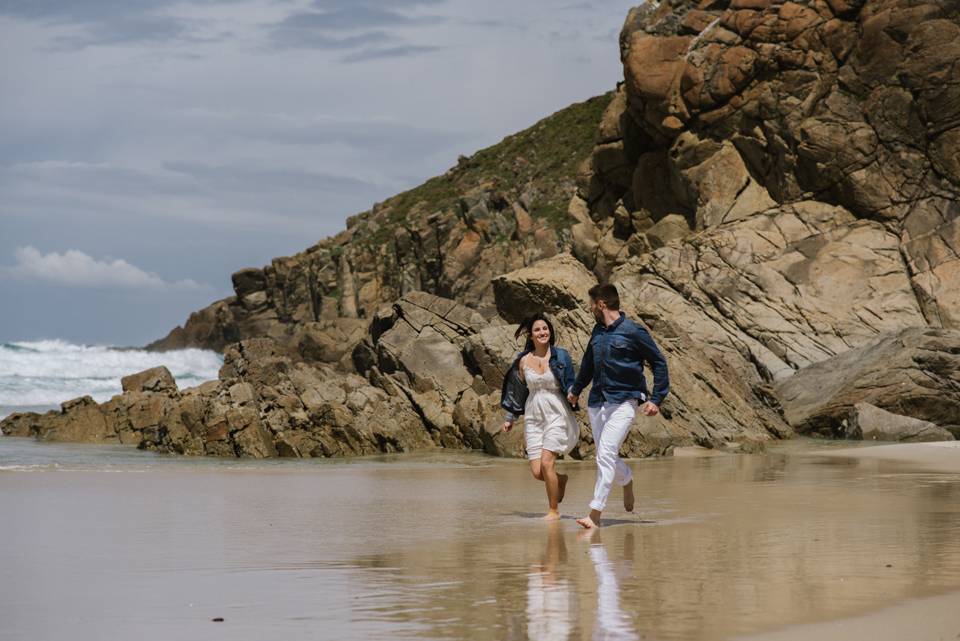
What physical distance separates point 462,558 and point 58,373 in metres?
56.1

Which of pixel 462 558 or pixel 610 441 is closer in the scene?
pixel 462 558

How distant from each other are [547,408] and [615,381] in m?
0.82

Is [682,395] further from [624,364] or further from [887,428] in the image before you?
[624,364]

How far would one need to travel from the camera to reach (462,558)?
17.2 ft

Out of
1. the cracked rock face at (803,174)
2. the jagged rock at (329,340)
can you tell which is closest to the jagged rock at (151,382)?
the jagged rock at (329,340)

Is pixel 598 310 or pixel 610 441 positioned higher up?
pixel 598 310

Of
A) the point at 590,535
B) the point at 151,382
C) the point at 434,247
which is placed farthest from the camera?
the point at 434,247

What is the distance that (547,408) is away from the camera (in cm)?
736

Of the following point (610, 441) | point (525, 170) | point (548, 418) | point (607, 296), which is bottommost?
point (610, 441)

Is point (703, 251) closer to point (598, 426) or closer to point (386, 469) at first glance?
point (386, 469)

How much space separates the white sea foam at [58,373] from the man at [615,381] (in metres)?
37.1

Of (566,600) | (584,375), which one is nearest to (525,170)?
(584,375)

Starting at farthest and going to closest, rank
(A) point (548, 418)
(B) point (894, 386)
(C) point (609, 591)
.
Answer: (B) point (894, 386) → (A) point (548, 418) → (C) point (609, 591)

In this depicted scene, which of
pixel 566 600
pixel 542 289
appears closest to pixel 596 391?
pixel 566 600
